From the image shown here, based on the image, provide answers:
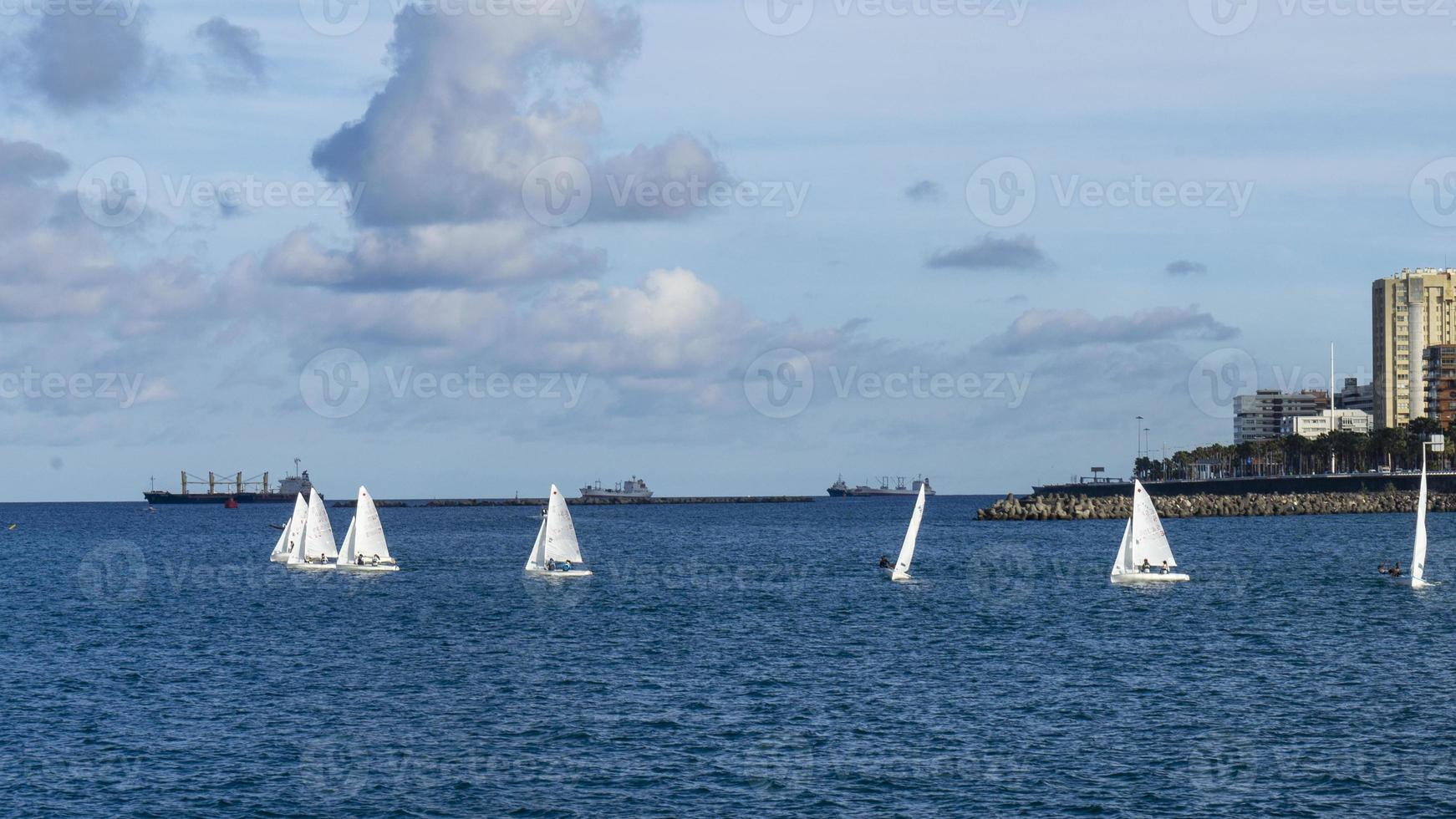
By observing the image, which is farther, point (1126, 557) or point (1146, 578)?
point (1126, 557)

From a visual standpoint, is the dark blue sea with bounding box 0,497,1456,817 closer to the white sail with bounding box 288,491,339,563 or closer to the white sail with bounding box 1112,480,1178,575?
the white sail with bounding box 1112,480,1178,575

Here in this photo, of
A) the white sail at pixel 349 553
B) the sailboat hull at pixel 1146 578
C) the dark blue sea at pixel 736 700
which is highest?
the white sail at pixel 349 553

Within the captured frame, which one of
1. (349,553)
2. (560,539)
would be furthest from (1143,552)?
(349,553)

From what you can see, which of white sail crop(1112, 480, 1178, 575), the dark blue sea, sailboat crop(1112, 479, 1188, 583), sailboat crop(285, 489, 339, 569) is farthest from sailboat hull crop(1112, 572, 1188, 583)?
sailboat crop(285, 489, 339, 569)

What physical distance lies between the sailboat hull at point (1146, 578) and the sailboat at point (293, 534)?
2754 inches

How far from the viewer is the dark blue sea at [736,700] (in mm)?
44312

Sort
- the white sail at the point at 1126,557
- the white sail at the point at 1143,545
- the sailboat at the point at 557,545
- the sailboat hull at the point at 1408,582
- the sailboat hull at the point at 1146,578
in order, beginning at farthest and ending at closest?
the sailboat at the point at 557,545 < the white sail at the point at 1126,557 < the white sail at the point at 1143,545 < the sailboat hull at the point at 1146,578 < the sailboat hull at the point at 1408,582

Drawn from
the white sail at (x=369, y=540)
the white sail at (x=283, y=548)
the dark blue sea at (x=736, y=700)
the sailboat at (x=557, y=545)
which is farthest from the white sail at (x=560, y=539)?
the white sail at (x=283, y=548)

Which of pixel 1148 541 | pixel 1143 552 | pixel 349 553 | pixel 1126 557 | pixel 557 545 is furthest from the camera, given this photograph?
pixel 349 553

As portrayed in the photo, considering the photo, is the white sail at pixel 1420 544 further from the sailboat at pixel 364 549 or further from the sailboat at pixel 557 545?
the sailboat at pixel 364 549

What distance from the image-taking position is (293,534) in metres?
142

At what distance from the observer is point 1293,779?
147ft

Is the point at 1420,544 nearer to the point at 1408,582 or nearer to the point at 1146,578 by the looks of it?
the point at 1408,582

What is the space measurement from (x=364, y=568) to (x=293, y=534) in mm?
19266
